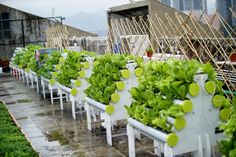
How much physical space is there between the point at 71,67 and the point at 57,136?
2.20m

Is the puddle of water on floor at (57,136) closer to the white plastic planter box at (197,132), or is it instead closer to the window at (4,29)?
the white plastic planter box at (197,132)

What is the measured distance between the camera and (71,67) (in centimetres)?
1057

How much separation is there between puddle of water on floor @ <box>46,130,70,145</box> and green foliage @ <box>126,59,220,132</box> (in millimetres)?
2685

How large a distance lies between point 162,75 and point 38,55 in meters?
8.69

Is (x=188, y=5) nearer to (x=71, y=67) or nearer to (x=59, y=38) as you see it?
(x=59, y=38)

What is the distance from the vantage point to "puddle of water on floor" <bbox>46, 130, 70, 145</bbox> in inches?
336

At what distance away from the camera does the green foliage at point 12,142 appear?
6.66m

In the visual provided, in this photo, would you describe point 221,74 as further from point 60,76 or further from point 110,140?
point 60,76

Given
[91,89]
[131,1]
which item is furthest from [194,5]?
[91,89]

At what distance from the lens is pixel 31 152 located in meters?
6.79

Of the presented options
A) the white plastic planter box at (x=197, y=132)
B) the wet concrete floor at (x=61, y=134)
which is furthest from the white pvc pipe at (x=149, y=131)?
the wet concrete floor at (x=61, y=134)

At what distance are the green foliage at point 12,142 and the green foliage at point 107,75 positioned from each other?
1.67m

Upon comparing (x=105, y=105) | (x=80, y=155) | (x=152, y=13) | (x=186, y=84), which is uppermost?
(x=152, y=13)

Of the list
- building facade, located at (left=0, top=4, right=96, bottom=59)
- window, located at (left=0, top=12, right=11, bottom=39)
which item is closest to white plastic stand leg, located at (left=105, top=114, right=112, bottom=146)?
building facade, located at (left=0, top=4, right=96, bottom=59)
